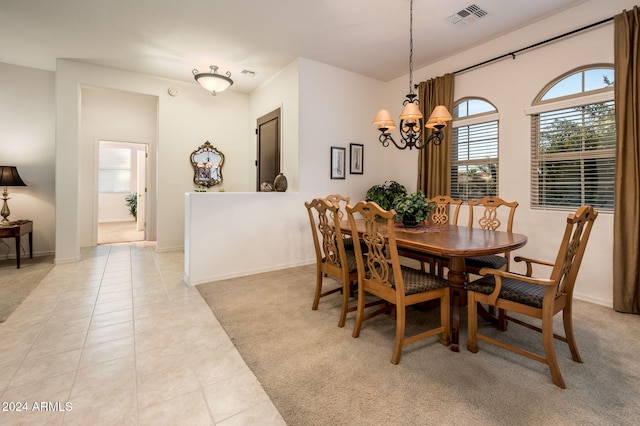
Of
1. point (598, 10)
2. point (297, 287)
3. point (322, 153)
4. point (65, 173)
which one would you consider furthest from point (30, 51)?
point (598, 10)

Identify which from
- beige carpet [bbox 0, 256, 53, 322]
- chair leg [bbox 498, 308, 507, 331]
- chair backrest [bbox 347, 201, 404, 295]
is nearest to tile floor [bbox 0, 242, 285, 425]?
beige carpet [bbox 0, 256, 53, 322]

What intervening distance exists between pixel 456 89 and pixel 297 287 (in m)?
3.50

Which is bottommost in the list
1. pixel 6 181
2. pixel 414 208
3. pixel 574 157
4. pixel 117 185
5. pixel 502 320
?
pixel 502 320

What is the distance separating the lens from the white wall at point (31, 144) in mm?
4477

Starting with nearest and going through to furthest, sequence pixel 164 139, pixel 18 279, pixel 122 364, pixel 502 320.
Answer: pixel 122 364
pixel 502 320
pixel 18 279
pixel 164 139

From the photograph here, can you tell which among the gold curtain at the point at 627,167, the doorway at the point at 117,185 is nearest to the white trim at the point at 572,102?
the gold curtain at the point at 627,167

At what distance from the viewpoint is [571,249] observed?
68.2 inches

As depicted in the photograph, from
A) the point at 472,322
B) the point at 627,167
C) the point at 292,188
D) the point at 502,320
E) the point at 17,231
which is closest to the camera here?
the point at 472,322

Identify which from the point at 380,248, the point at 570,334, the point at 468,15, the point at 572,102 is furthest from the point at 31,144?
the point at 572,102

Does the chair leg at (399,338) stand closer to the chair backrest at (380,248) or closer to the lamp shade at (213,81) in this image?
the chair backrest at (380,248)

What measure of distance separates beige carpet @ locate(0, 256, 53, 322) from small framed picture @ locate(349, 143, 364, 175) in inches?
170

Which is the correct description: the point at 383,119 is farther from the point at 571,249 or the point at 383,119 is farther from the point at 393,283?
the point at 571,249

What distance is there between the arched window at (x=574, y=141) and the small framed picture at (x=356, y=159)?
2.34 m

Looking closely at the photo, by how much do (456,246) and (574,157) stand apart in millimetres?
2340
